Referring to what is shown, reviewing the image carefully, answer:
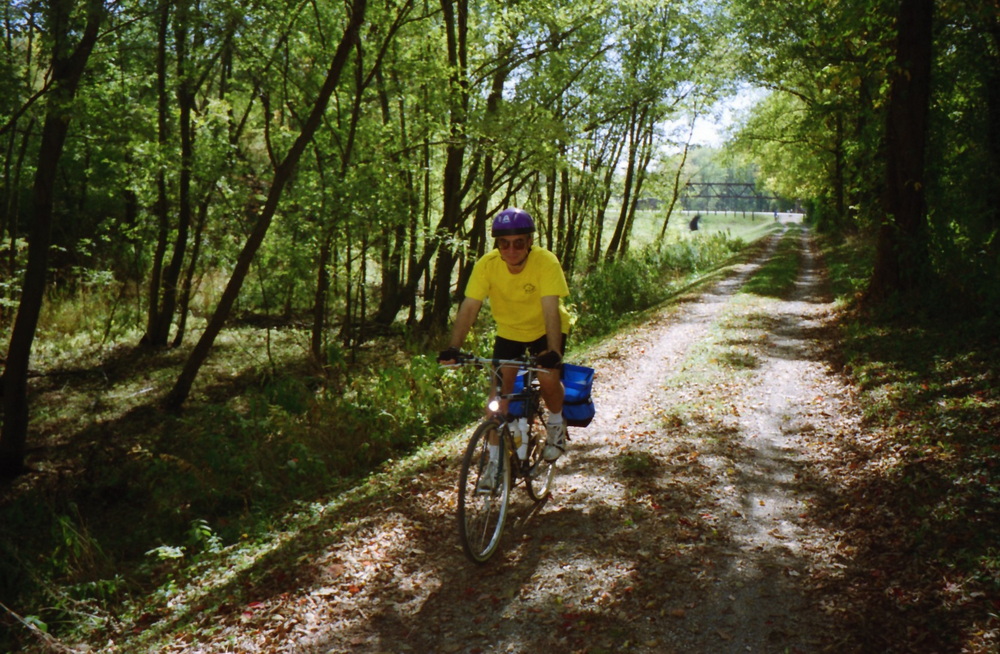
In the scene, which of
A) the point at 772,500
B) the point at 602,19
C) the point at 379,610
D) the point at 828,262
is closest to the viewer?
the point at 379,610

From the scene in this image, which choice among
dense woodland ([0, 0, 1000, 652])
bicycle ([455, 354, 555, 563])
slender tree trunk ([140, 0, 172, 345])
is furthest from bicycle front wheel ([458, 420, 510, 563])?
slender tree trunk ([140, 0, 172, 345])

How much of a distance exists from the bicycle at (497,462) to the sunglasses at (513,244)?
797 millimetres

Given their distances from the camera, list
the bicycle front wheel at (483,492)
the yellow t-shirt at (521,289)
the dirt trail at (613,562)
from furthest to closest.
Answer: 1. the yellow t-shirt at (521,289)
2. the bicycle front wheel at (483,492)
3. the dirt trail at (613,562)

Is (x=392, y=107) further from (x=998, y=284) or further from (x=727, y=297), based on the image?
(x=998, y=284)

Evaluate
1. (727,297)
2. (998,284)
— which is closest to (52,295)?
(727,297)

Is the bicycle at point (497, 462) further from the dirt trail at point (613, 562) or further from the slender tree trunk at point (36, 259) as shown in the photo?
the slender tree trunk at point (36, 259)

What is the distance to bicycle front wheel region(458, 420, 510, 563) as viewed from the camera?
502cm

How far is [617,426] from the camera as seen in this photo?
344 inches

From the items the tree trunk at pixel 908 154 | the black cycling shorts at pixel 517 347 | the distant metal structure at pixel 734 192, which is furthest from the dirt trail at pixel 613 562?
the distant metal structure at pixel 734 192

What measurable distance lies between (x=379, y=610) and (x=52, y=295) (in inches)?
695

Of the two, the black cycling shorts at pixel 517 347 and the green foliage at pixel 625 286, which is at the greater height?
the black cycling shorts at pixel 517 347

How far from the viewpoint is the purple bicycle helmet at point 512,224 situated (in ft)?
16.7

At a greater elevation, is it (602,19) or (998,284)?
(602,19)

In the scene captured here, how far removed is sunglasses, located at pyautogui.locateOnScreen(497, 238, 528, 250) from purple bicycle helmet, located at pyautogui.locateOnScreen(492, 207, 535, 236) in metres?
0.07
